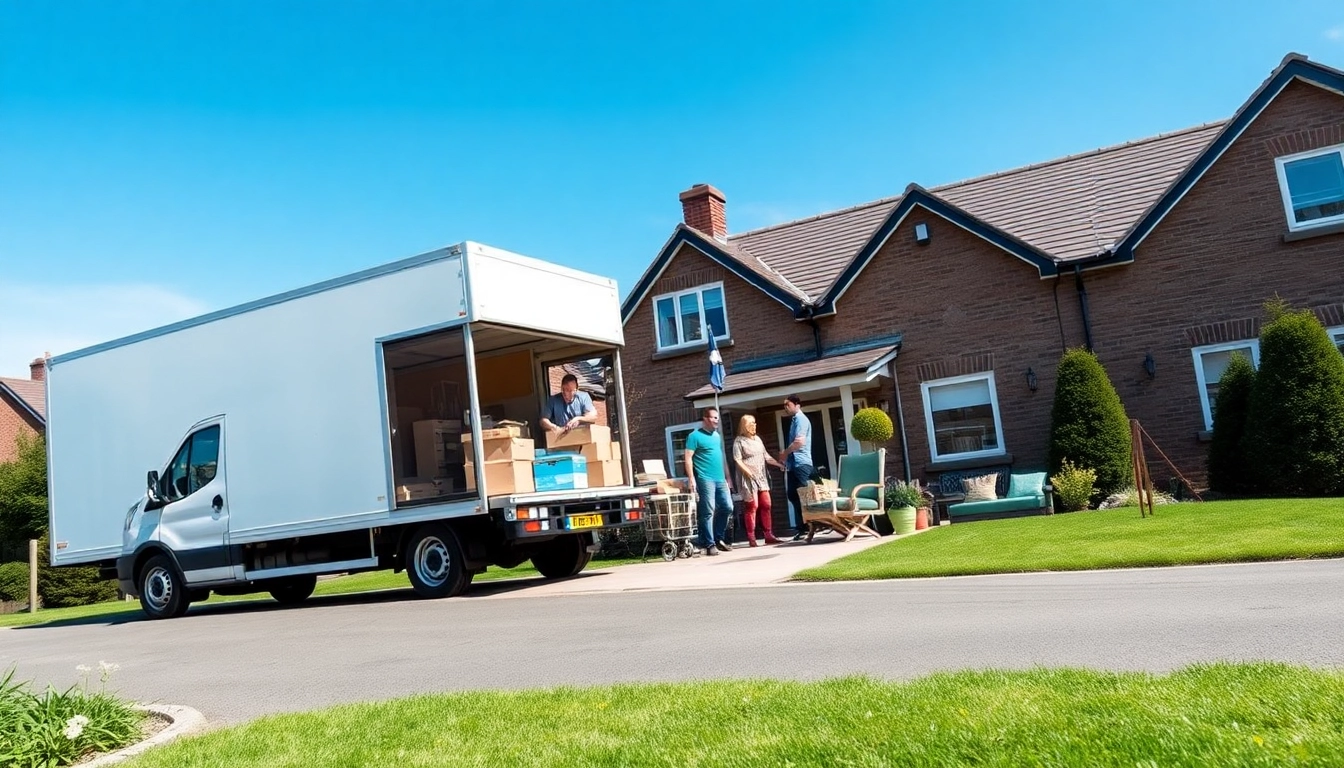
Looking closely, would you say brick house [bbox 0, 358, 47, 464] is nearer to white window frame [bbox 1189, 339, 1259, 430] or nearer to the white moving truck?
the white moving truck

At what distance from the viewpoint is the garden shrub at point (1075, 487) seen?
17172 millimetres

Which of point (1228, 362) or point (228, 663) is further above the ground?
point (1228, 362)

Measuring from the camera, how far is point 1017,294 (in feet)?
65.4

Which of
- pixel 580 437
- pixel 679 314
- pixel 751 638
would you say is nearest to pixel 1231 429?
pixel 580 437

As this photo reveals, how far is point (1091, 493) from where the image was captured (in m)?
17.4

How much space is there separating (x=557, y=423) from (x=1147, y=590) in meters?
7.57

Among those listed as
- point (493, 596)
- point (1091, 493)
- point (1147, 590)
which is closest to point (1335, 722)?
point (1147, 590)

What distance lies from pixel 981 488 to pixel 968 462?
59.0 inches

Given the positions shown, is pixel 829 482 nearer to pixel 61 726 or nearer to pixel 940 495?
pixel 940 495

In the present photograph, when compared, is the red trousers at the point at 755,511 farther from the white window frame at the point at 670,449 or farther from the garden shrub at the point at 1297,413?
the garden shrub at the point at 1297,413

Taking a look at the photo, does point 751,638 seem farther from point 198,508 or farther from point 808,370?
point 808,370

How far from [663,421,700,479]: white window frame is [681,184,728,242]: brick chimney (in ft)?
Result: 15.2

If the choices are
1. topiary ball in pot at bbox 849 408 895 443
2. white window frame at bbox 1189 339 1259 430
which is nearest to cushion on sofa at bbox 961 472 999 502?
topiary ball in pot at bbox 849 408 895 443

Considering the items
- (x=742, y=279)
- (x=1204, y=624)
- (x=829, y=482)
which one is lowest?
(x=1204, y=624)
